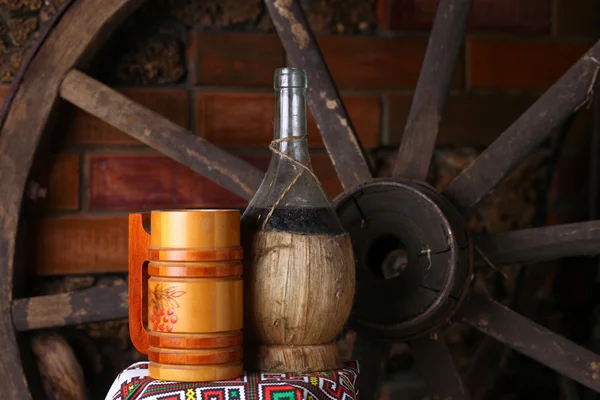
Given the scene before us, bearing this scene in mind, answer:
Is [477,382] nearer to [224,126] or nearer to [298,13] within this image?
[224,126]

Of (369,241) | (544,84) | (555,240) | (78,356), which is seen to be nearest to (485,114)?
(544,84)

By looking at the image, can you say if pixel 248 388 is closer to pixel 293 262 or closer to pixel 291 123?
pixel 293 262

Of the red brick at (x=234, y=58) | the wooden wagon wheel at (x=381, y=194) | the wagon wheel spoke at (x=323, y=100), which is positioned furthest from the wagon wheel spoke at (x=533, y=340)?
the red brick at (x=234, y=58)

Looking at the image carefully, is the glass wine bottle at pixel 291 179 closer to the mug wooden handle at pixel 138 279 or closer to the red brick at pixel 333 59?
the mug wooden handle at pixel 138 279

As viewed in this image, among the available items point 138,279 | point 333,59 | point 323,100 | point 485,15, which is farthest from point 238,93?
point 138,279

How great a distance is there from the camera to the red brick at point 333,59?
1.59m

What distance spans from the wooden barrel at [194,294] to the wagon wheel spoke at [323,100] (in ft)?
1.36

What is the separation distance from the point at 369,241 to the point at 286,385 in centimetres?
36

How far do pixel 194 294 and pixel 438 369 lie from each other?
0.55 metres

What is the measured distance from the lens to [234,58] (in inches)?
63.4

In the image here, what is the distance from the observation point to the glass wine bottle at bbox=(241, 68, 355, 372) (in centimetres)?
97

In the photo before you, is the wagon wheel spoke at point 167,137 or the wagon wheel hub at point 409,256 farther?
the wagon wheel spoke at point 167,137

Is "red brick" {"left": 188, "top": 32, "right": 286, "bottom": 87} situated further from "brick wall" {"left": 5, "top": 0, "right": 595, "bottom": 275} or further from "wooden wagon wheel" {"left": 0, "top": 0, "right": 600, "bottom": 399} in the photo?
"wooden wagon wheel" {"left": 0, "top": 0, "right": 600, "bottom": 399}

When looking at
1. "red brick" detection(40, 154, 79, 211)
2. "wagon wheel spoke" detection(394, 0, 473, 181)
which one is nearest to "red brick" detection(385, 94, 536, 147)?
"wagon wheel spoke" detection(394, 0, 473, 181)
